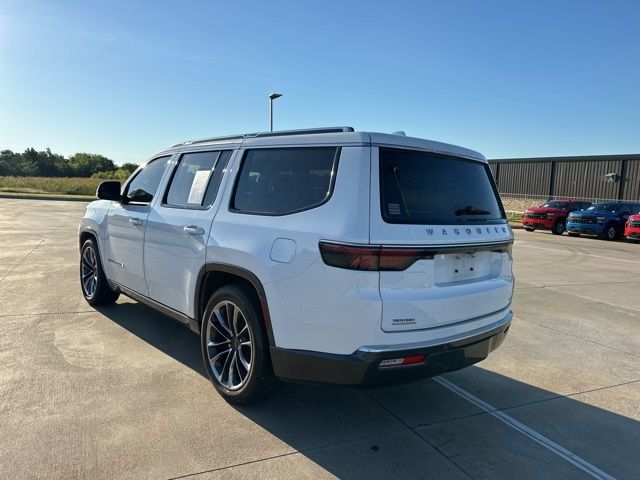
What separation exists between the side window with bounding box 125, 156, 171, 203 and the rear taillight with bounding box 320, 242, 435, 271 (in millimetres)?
2600

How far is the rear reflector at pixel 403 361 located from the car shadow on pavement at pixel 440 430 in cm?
44

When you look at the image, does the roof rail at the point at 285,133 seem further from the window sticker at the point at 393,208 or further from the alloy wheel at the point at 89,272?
the alloy wheel at the point at 89,272

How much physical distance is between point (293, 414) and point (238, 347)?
614 millimetres

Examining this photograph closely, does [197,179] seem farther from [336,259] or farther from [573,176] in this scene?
[573,176]

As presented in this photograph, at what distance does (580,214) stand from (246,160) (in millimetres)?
22122

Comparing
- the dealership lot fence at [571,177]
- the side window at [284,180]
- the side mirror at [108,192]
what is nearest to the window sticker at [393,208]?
the side window at [284,180]

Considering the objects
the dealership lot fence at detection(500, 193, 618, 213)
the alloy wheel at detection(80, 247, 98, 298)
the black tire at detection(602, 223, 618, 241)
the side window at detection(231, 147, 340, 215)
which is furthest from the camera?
the dealership lot fence at detection(500, 193, 618, 213)

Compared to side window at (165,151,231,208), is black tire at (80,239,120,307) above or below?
below

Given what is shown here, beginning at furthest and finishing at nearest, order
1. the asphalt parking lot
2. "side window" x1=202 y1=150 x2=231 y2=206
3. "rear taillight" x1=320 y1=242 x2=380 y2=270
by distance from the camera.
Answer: "side window" x1=202 y1=150 x2=231 y2=206, the asphalt parking lot, "rear taillight" x1=320 y1=242 x2=380 y2=270

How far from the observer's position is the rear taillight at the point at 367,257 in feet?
9.15

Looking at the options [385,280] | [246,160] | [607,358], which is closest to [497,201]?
[385,280]

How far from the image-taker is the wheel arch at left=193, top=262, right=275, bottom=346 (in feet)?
10.5

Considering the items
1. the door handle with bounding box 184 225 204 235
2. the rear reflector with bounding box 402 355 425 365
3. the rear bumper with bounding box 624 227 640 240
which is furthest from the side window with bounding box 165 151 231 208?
the rear bumper with bounding box 624 227 640 240

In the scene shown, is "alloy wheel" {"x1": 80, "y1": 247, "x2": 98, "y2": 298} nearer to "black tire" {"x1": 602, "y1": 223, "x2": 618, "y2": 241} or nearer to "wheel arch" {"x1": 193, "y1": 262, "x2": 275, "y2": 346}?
"wheel arch" {"x1": 193, "y1": 262, "x2": 275, "y2": 346}
